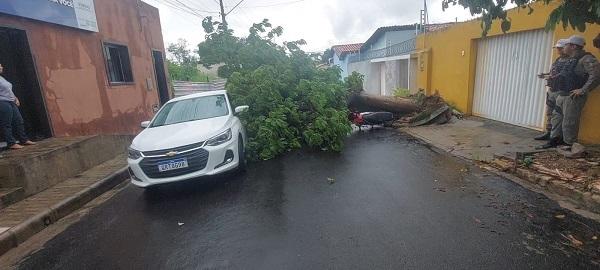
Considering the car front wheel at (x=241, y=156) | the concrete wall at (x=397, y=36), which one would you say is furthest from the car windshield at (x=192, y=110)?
the concrete wall at (x=397, y=36)

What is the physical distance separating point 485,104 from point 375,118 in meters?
3.00

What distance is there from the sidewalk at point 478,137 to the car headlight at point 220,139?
4285 millimetres

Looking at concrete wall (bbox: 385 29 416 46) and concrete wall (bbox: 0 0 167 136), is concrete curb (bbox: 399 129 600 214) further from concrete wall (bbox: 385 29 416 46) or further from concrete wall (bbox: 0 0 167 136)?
concrete wall (bbox: 385 29 416 46)

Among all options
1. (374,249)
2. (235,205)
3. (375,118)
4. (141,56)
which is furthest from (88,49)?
(374,249)

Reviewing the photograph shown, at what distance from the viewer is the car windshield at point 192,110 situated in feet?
21.1

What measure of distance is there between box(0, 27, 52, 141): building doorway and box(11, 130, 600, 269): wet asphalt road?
Result: 3.36 meters

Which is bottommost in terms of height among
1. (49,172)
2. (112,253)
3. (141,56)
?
(112,253)

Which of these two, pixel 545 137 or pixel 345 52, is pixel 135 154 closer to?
pixel 545 137

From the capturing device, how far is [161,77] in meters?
14.7

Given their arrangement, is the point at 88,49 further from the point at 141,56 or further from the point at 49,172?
the point at 49,172

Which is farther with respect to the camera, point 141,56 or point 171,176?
point 141,56

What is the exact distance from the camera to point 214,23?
9781mm

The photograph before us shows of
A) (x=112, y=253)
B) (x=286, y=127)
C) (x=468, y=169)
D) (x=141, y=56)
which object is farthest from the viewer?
(x=141, y=56)

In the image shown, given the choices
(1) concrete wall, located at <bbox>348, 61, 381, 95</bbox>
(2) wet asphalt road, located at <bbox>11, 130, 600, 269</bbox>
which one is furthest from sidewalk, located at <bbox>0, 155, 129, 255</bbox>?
(1) concrete wall, located at <bbox>348, 61, 381, 95</bbox>
